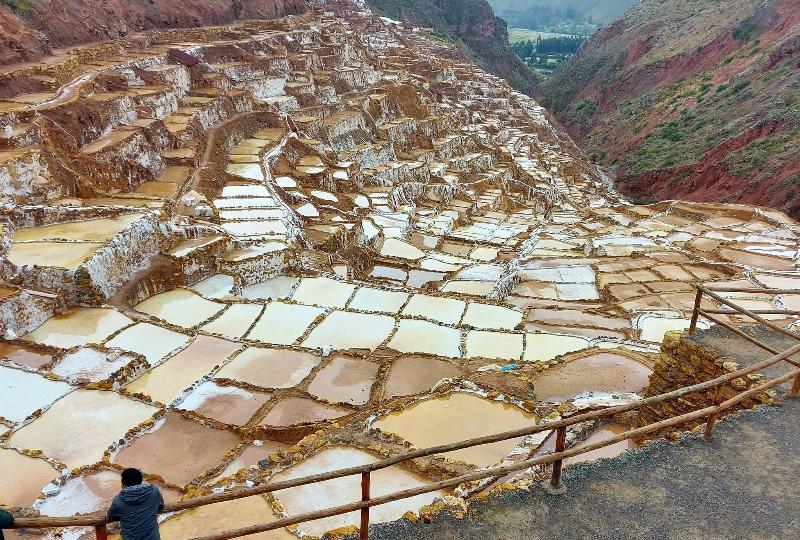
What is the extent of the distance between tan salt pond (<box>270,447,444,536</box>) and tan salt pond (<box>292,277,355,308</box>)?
5673 millimetres

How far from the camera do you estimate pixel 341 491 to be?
20.5 feet

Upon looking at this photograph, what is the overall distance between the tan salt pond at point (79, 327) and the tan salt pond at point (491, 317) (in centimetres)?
705

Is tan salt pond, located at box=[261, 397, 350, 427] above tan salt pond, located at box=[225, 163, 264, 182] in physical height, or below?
below

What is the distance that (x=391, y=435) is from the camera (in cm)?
709

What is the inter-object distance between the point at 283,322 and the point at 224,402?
276 cm

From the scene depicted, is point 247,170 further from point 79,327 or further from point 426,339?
point 426,339

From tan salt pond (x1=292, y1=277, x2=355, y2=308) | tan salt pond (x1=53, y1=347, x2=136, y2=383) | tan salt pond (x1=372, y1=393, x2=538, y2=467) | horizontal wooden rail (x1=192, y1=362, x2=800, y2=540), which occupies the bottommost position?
tan salt pond (x1=292, y1=277, x2=355, y2=308)

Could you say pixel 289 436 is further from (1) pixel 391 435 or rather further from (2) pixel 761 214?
(2) pixel 761 214

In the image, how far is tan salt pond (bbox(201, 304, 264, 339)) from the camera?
1066 cm

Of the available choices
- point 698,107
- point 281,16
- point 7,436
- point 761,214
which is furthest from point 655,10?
point 7,436

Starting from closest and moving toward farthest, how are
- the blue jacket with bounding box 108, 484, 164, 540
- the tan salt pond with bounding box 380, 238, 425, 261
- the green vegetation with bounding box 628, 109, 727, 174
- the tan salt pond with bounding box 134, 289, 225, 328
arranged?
the blue jacket with bounding box 108, 484, 164, 540
the tan salt pond with bounding box 134, 289, 225, 328
the tan salt pond with bounding box 380, 238, 425, 261
the green vegetation with bounding box 628, 109, 727, 174

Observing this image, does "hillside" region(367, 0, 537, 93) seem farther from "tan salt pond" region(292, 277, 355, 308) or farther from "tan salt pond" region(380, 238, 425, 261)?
"tan salt pond" region(292, 277, 355, 308)

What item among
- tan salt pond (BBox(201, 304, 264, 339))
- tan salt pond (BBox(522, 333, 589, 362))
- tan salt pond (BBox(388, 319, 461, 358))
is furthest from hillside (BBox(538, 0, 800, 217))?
tan salt pond (BBox(201, 304, 264, 339))

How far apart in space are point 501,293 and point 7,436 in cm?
1160
